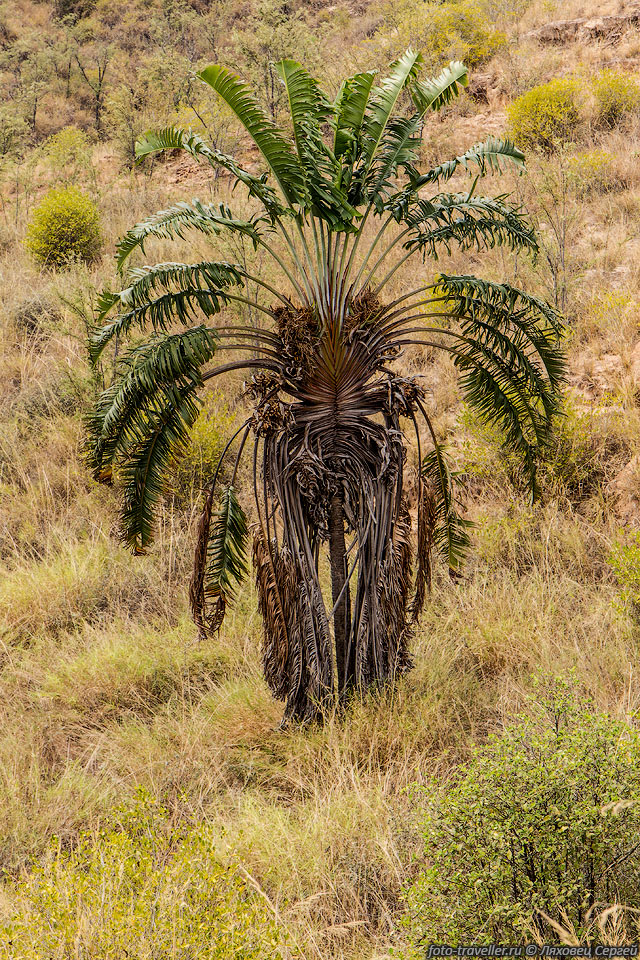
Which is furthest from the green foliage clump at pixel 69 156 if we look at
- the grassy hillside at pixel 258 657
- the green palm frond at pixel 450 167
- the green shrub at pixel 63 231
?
the green palm frond at pixel 450 167

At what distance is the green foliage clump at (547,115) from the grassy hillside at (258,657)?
0.44 ft

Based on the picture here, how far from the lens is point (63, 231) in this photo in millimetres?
12336

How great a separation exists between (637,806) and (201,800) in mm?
2515

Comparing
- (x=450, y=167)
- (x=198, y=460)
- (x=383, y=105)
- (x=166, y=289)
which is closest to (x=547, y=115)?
(x=198, y=460)

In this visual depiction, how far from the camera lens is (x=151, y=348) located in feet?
13.1

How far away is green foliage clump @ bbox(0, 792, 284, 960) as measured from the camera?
8.44 ft

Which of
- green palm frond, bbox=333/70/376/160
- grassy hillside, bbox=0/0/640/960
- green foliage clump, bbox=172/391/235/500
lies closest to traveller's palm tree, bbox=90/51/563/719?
green palm frond, bbox=333/70/376/160

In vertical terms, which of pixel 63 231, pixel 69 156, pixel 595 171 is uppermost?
pixel 69 156

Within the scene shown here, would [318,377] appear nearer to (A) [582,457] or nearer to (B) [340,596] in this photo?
(B) [340,596]

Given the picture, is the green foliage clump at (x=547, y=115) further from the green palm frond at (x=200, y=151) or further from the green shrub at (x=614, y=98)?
the green palm frond at (x=200, y=151)

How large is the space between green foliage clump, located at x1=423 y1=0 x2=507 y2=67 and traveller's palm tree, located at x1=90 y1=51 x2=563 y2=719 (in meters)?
11.7

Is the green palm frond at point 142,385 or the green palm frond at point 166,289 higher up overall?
the green palm frond at point 166,289

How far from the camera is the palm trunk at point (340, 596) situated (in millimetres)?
4477

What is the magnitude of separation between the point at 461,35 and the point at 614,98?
206 inches
